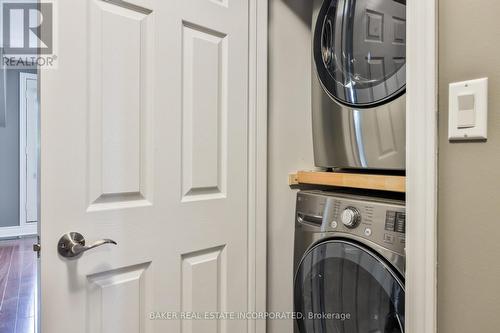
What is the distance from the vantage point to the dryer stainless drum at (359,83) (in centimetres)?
96

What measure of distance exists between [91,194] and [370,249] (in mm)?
811

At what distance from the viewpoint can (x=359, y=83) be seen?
1062mm

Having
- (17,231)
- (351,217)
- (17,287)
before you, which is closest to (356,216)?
(351,217)

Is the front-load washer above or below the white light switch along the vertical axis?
below

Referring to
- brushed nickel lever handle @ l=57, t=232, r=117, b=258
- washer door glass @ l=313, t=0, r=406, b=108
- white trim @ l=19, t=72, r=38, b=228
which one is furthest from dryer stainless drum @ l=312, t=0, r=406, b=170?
white trim @ l=19, t=72, r=38, b=228

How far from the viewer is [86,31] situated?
2.74 ft

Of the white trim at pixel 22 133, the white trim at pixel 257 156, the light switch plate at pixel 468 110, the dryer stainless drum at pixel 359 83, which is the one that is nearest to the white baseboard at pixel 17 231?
the white trim at pixel 22 133

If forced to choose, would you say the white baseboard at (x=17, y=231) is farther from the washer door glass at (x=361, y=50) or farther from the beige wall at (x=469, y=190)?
the beige wall at (x=469, y=190)

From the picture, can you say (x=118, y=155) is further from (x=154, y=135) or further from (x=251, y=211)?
(x=251, y=211)

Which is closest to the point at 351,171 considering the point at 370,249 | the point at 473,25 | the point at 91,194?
the point at 370,249

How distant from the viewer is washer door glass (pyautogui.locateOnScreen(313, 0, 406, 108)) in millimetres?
958

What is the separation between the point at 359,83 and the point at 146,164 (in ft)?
2.41

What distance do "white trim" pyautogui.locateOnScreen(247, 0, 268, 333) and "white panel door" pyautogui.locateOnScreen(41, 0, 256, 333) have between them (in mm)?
25

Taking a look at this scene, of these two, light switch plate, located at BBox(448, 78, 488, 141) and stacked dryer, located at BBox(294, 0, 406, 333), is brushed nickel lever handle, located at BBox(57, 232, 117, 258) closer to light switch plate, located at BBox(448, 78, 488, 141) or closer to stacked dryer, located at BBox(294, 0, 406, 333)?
stacked dryer, located at BBox(294, 0, 406, 333)
